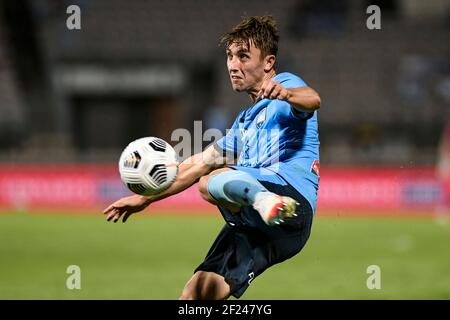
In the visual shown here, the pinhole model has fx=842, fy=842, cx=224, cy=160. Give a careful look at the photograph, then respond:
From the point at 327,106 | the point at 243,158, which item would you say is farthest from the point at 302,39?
the point at 243,158

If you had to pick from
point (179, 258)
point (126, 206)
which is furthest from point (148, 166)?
point (179, 258)

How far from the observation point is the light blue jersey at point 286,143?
5098 millimetres

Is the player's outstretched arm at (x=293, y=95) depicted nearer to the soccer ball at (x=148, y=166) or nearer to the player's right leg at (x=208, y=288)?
the soccer ball at (x=148, y=166)

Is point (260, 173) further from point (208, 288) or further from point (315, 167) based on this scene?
point (208, 288)

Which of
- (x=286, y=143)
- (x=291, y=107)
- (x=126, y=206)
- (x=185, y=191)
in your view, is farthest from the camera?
(x=185, y=191)

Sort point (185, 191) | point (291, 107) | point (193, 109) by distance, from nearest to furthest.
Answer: point (291, 107) < point (185, 191) < point (193, 109)

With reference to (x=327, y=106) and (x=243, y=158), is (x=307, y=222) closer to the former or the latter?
(x=243, y=158)

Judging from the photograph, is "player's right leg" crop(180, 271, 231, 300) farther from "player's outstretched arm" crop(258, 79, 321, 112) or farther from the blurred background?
the blurred background

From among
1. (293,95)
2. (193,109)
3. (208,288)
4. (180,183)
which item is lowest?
(208,288)

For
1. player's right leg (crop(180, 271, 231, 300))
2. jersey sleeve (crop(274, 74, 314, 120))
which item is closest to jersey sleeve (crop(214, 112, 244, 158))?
jersey sleeve (crop(274, 74, 314, 120))

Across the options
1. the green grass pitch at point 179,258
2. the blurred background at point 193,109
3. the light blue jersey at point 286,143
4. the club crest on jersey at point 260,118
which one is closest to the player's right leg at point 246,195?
the light blue jersey at point 286,143

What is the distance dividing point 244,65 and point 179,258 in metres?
7.05

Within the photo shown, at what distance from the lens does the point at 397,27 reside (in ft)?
82.5

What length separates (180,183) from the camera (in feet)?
18.5
